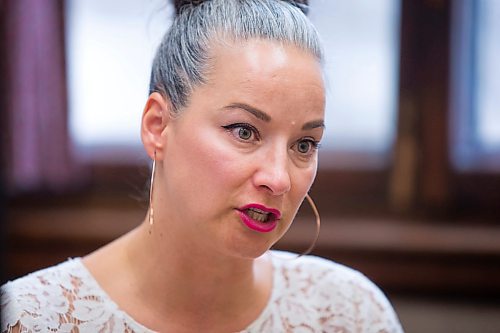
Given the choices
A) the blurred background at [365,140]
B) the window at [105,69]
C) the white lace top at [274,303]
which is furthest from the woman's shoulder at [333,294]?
the window at [105,69]

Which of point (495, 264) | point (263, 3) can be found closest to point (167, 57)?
point (263, 3)

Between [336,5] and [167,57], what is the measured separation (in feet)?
5.04

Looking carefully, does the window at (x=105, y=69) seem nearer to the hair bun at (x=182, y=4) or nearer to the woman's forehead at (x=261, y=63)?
the hair bun at (x=182, y=4)

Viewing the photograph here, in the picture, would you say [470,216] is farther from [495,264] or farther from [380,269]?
[380,269]

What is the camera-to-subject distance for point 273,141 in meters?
1.13

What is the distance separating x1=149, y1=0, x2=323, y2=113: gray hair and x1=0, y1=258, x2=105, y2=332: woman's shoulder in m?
0.35

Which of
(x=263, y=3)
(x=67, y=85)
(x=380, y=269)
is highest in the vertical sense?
(x=263, y=3)

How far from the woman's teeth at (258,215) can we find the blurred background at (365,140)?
1.52 metres

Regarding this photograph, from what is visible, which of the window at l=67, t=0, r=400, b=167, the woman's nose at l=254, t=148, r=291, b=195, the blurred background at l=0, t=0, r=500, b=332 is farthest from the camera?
the window at l=67, t=0, r=400, b=167

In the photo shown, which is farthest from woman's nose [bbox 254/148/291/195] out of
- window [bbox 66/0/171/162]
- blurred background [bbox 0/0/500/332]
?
window [bbox 66/0/171/162]

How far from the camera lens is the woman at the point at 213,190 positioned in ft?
3.70

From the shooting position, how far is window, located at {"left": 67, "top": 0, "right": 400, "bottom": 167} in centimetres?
275

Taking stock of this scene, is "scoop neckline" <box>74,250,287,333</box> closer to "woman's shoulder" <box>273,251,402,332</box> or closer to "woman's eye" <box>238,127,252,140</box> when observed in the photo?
"woman's shoulder" <box>273,251,402,332</box>

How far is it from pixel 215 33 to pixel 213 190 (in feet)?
0.85
